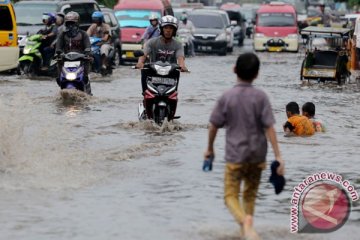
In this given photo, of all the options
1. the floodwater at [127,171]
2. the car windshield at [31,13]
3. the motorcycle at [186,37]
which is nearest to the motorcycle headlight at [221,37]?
the motorcycle at [186,37]

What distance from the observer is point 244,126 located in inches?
328

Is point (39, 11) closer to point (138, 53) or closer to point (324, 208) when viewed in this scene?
point (138, 53)

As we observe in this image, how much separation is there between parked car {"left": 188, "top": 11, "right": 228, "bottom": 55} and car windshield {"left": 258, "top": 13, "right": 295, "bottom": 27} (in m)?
3.27

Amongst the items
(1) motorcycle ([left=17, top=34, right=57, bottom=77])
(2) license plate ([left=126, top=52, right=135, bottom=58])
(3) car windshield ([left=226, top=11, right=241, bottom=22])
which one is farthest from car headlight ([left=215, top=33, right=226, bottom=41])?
(1) motorcycle ([left=17, top=34, right=57, bottom=77])

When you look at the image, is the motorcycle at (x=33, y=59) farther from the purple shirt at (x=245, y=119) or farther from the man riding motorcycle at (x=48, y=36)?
the purple shirt at (x=245, y=119)

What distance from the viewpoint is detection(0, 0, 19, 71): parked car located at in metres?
26.1

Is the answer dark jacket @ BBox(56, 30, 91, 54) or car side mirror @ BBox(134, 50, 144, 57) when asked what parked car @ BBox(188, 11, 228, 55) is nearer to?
dark jacket @ BBox(56, 30, 91, 54)

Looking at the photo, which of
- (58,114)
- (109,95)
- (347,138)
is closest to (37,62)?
(109,95)

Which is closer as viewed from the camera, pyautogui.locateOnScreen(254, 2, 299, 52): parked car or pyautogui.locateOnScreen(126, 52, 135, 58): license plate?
pyautogui.locateOnScreen(126, 52, 135, 58): license plate

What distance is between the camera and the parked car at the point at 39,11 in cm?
3053

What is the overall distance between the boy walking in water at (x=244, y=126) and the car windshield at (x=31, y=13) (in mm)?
22771

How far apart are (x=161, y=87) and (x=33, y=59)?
11.8 m

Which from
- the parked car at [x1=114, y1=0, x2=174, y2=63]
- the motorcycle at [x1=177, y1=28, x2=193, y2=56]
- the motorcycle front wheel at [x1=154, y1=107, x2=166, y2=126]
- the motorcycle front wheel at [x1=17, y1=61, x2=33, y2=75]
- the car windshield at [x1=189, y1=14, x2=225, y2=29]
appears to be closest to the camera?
the motorcycle front wheel at [x1=154, y1=107, x2=166, y2=126]

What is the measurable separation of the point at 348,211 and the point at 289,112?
5.76 m
